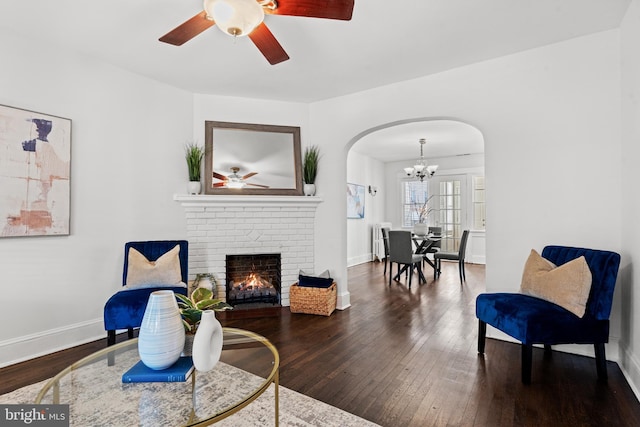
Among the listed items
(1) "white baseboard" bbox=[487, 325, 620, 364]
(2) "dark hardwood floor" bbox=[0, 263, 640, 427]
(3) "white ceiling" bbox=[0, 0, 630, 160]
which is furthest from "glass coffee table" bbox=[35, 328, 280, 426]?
(1) "white baseboard" bbox=[487, 325, 620, 364]

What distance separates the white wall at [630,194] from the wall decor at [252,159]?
3002 millimetres

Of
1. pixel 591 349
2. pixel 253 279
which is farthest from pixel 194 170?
pixel 591 349

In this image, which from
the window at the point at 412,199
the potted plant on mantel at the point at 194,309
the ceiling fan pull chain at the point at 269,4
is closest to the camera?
the potted plant on mantel at the point at 194,309

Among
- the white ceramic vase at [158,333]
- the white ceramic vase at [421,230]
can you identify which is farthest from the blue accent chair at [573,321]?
the white ceramic vase at [421,230]

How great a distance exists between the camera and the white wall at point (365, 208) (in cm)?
721

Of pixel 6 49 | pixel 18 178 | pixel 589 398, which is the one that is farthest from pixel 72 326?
pixel 589 398

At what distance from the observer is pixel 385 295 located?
4527 mm

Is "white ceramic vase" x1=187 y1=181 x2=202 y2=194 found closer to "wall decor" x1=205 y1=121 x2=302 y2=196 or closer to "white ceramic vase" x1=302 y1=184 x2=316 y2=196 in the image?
"wall decor" x1=205 y1=121 x2=302 y2=196

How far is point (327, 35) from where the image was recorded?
2580 millimetres

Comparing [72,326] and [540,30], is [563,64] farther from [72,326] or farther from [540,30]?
[72,326]

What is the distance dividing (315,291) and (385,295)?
1.34m

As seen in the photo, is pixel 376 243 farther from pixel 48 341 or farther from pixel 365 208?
pixel 48 341

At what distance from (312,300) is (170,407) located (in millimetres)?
2437

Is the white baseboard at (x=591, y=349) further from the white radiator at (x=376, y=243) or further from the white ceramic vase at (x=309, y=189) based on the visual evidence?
the white radiator at (x=376, y=243)
